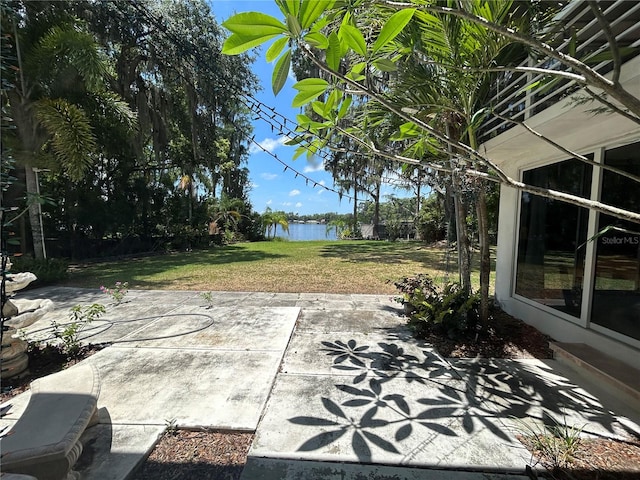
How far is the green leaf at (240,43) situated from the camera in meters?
1.12

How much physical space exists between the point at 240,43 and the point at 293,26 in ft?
0.69

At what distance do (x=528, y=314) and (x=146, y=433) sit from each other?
15.0 feet

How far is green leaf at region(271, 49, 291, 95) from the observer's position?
130cm

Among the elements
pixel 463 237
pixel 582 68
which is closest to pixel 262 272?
pixel 463 237

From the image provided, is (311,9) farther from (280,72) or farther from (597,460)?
(597,460)

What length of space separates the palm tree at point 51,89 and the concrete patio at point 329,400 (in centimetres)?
445

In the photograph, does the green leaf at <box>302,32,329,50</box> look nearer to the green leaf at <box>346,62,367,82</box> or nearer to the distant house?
the green leaf at <box>346,62,367,82</box>

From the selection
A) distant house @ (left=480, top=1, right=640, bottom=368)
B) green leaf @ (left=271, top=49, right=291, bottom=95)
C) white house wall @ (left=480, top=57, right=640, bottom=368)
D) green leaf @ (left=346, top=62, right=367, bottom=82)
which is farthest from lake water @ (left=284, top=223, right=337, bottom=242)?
green leaf @ (left=271, top=49, right=291, bottom=95)

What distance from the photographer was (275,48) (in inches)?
47.6

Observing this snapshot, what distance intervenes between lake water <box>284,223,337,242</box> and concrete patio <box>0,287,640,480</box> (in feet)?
56.9

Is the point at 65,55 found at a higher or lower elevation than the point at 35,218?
higher

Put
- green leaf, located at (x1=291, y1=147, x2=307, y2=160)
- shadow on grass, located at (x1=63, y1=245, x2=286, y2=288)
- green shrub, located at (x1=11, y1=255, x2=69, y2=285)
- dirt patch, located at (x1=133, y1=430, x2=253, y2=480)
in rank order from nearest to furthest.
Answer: dirt patch, located at (x1=133, y1=430, x2=253, y2=480)
green leaf, located at (x1=291, y1=147, x2=307, y2=160)
green shrub, located at (x1=11, y1=255, x2=69, y2=285)
shadow on grass, located at (x1=63, y1=245, x2=286, y2=288)

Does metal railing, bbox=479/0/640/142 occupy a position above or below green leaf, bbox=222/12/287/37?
above

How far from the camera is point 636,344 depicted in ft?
8.84
